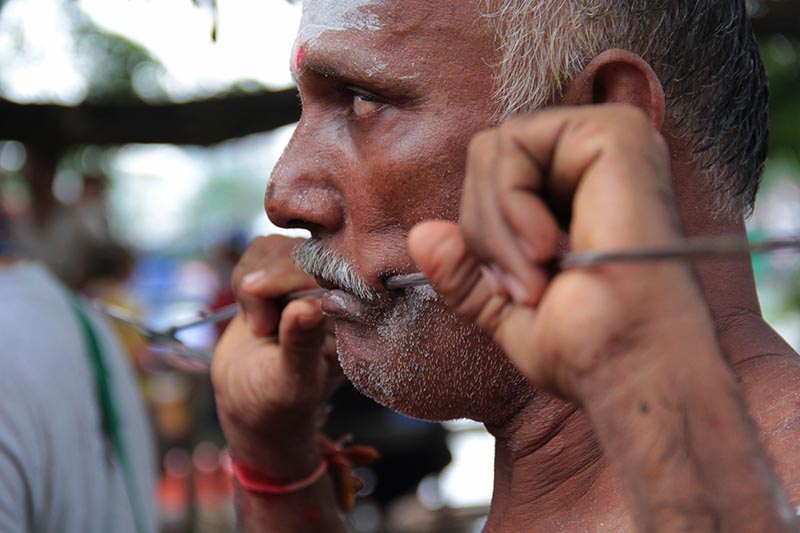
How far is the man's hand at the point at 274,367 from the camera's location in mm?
1865

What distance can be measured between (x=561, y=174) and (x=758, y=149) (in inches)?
33.9

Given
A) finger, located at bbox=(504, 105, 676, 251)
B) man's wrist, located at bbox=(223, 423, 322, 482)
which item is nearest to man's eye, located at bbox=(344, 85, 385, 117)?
finger, located at bbox=(504, 105, 676, 251)

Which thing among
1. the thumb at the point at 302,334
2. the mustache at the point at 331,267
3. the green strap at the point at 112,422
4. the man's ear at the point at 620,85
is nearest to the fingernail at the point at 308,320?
the thumb at the point at 302,334

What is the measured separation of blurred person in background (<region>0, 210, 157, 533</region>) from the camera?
259 centimetres

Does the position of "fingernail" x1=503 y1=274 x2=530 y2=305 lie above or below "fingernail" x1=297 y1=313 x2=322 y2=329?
above

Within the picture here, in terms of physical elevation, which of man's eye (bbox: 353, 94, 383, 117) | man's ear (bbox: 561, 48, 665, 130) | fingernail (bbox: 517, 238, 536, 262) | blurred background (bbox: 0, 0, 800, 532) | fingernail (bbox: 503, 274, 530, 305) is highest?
man's ear (bbox: 561, 48, 665, 130)

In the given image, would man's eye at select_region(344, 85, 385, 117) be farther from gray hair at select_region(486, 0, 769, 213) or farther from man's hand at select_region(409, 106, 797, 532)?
man's hand at select_region(409, 106, 797, 532)

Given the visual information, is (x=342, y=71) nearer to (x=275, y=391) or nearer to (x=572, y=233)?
(x=572, y=233)

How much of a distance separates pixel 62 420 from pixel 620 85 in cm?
200

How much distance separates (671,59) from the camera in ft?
4.80

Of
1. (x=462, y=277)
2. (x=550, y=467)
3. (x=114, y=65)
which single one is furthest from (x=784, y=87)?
(x=462, y=277)

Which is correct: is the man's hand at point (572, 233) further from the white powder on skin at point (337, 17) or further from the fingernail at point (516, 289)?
the white powder on skin at point (337, 17)

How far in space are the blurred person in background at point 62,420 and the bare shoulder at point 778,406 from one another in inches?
78.0

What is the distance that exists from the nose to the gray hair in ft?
0.96
